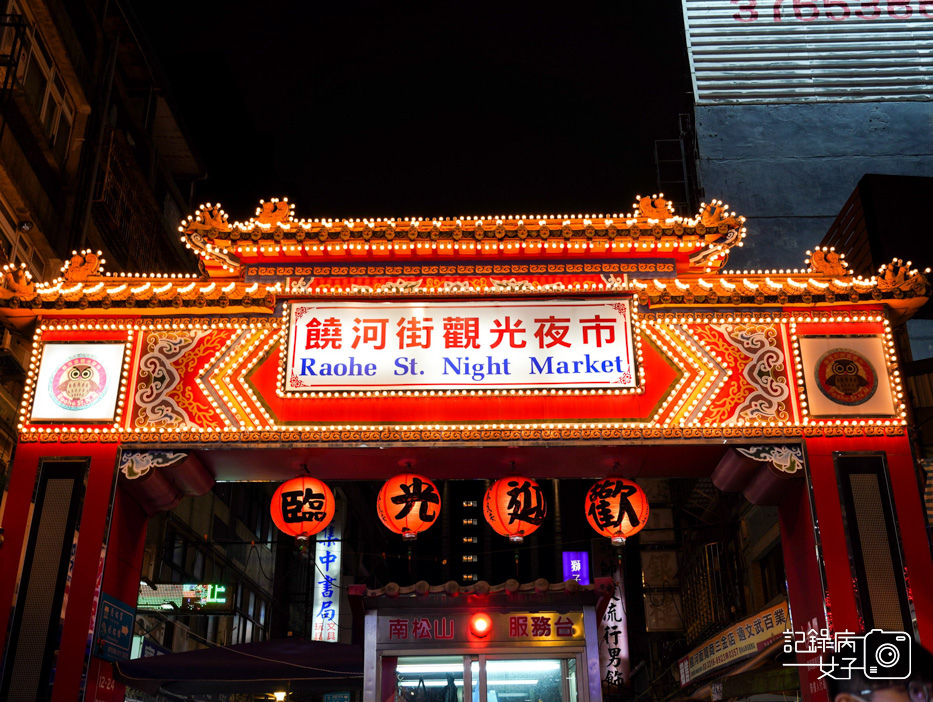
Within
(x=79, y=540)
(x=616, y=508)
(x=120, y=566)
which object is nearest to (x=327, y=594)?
(x=120, y=566)

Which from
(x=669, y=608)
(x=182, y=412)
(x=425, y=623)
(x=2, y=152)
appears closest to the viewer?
(x=182, y=412)

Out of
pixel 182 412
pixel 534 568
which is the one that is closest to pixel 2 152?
pixel 182 412

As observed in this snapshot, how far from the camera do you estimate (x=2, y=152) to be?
Answer: 40.8 feet

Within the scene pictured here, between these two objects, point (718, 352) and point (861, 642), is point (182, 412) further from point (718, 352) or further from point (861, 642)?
point (861, 642)

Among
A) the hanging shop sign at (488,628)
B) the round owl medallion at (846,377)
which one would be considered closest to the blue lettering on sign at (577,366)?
the round owl medallion at (846,377)

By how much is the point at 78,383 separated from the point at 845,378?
30.1ft

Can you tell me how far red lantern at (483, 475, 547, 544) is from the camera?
9789 millimetres

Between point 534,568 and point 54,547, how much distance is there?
220ft

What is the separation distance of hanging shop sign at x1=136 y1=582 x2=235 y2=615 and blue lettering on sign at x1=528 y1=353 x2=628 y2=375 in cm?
1022

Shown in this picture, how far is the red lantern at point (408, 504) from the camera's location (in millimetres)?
9828

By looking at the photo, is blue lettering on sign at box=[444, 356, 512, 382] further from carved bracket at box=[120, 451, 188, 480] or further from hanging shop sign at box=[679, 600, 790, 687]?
hanging shop sign at box=[679, 600, 790, 687]

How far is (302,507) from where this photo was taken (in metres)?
10.0

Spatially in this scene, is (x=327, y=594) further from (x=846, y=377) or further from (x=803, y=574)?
(x=846, y=377)

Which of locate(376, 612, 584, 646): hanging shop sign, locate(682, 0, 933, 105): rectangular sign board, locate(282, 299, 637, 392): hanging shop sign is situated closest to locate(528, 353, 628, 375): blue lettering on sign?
locate(282, 299, 637, 392): hanging shop sign
